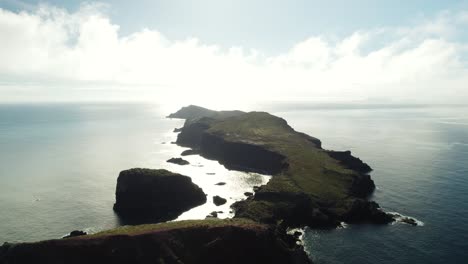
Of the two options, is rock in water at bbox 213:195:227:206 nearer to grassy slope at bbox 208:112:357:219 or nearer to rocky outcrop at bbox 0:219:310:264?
grassy slope at bbox 208:112:357:219

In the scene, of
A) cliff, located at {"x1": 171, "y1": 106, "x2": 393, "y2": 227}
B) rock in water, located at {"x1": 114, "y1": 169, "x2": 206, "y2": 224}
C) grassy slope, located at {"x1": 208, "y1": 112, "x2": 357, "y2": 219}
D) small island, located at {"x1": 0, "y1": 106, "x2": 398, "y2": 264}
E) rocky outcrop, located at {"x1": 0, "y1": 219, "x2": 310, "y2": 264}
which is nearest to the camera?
rocky outcrop, located at {"x1": 0, "y1": 219, "x2": 310, "y2": 264}

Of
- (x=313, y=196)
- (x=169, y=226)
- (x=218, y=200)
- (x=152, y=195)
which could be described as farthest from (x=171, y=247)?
(x=313, y=196)

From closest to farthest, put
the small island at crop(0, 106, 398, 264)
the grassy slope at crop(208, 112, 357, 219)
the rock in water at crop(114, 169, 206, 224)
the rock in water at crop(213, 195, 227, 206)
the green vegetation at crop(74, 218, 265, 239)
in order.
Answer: the small island at crop(0, 106, 398, 264)
the green vegetation at crop(74, 218, 265, 239)
the rock in water at crop(114, 169, 206, 224)
the grassy slope at crop(208, 112, 357, 219)
the rock in water at crop(213, 195, 227, 206)

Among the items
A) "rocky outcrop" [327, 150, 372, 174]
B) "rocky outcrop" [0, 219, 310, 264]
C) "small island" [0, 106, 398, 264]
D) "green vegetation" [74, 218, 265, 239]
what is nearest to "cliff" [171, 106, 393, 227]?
"small island" [0, 106, 398, 264]

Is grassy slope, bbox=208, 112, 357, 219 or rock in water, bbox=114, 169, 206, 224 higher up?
grassy slope, bbox=208, 112, 357, 219

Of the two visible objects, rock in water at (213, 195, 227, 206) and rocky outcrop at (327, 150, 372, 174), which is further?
rocky outcrop at (327, 150, 372, 174)

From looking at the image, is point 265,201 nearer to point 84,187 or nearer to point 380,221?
point 380,221

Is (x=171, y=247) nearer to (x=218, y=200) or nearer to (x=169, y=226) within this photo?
(x=169, y=226)
